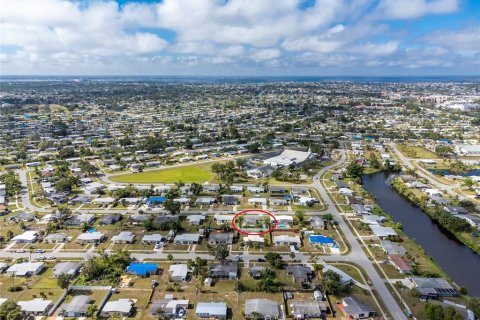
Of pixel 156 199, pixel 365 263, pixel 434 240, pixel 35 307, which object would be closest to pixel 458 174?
pixel 434 240

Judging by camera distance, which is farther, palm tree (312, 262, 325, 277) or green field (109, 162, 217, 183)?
green field (109, 162, 217, 183)

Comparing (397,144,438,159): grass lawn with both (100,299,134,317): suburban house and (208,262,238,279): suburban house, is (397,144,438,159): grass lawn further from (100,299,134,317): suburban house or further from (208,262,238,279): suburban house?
(100,299,134,317): suburban house

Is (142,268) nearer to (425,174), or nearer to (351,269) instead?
(351,269)

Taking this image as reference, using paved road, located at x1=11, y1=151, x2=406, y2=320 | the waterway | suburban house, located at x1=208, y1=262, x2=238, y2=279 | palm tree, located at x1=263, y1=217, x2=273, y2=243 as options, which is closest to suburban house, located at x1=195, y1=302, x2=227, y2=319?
suburban house, located at x1=208, y1=262, x2=238, y2=279

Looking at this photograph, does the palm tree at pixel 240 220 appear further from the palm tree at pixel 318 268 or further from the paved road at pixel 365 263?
the paved road at pixel 365 263

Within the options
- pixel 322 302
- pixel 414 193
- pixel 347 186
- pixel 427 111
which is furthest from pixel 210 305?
pixel 427 111
